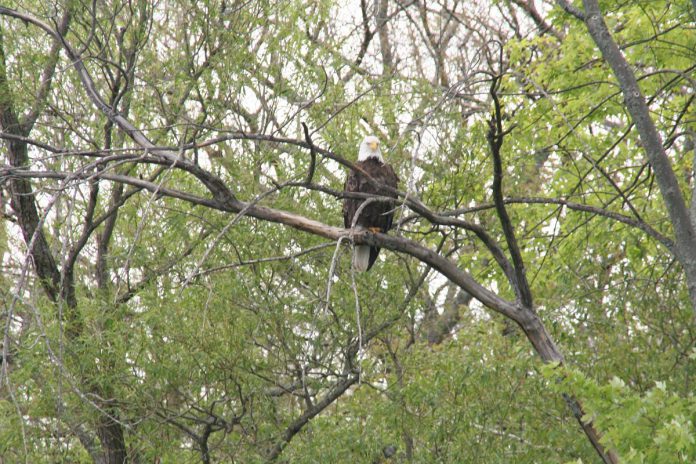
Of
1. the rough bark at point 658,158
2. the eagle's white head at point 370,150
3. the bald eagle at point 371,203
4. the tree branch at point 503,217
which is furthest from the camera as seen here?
the eagle's white head at point 370,150

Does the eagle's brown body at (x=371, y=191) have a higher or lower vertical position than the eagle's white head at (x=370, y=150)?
lower

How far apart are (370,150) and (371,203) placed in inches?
23.6

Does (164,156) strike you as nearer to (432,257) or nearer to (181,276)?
(432,257)

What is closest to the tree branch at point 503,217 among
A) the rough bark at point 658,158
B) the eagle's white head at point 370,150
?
the rough bark at point 658,158

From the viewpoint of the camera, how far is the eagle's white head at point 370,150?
249 inches

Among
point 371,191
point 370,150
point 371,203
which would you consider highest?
point 370,150

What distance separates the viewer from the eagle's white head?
20.7ft

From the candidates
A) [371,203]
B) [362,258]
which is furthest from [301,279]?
[371,203]

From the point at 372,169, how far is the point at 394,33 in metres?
4.43

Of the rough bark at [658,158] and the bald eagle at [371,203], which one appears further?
the bald eagle at [371,203]

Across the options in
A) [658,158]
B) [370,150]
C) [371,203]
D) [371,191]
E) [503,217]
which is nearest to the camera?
[503,217]

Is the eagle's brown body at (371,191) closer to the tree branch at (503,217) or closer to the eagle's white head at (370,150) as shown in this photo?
the eagle's white head at (370,150)

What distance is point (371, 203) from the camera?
232 inches

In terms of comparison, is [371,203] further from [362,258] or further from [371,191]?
[362,258]
